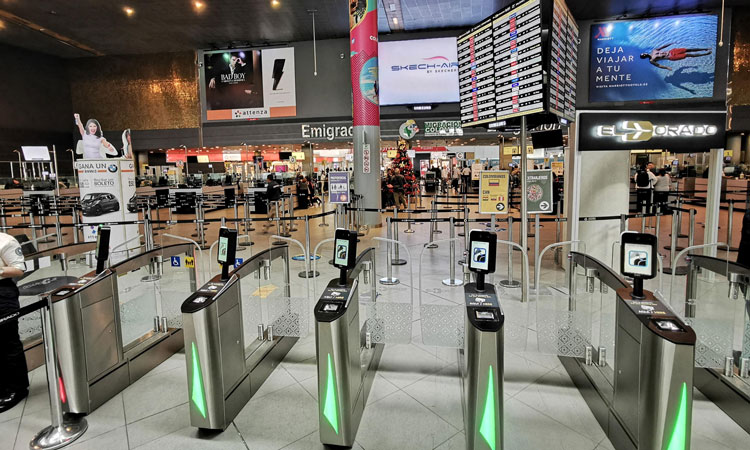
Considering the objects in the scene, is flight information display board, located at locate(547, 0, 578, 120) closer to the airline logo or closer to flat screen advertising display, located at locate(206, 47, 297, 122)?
the airline logo

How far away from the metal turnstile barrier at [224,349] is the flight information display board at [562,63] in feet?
9.40

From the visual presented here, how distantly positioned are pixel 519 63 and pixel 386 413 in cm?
316

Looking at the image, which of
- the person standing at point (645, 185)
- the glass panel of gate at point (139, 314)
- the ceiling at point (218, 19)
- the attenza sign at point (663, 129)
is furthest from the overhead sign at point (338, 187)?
the person standing at point (645, 185)

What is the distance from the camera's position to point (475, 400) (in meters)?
2.21

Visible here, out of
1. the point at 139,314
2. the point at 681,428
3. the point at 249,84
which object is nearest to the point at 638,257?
the point at 681,428

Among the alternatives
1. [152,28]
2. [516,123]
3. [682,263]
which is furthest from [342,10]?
[682,263]

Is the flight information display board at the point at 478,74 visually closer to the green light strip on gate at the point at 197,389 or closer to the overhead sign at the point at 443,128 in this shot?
the green light strip on gate at the point at 197,389

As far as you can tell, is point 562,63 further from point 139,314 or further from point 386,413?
point 139,314

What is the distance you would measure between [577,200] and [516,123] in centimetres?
127

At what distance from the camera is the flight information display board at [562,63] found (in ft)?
12.6

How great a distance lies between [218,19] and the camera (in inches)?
476

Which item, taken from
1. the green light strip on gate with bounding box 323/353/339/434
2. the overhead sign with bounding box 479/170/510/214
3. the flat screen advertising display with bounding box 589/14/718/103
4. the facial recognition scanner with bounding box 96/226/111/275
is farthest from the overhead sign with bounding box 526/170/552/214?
the flat screen advertising display with bounding box 589/14/718/103

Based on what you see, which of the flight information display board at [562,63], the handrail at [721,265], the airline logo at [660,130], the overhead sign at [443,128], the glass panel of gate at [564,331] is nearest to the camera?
the handrail at [721,265]

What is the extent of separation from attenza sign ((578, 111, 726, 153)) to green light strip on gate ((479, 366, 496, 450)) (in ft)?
11.8
